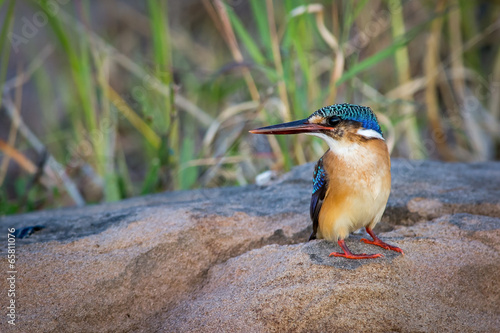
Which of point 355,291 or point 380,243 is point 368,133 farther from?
point 355,291

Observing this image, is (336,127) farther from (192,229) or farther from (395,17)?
(395,17)

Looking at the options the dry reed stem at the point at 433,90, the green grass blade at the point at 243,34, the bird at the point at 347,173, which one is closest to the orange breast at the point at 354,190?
the bird at the point at 347,173

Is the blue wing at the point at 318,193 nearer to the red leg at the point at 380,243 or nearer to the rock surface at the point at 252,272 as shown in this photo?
the rock surface at the point at 252,272

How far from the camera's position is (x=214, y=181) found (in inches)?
203

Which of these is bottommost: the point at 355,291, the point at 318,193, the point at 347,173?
the point at 355,291

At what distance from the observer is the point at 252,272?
2.47 m

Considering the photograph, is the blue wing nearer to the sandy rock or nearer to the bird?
the bird

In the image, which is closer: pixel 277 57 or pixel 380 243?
pixel 380 243

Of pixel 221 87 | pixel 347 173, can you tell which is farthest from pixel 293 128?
pixel 221 87

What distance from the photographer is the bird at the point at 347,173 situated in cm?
255

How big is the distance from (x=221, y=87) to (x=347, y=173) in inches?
164

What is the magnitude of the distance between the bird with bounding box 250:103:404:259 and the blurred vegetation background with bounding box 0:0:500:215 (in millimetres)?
1492

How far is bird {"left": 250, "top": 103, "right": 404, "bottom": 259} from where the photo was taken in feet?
8.36

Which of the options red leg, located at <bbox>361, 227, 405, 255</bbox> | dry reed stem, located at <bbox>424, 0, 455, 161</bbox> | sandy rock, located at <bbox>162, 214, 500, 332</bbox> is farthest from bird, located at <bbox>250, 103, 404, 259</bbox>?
dry reed stem, located at <bbox>424, 0, 455, 161</bbox>
